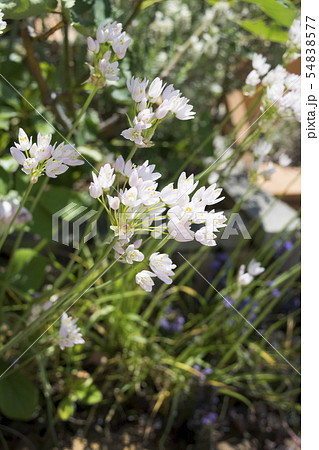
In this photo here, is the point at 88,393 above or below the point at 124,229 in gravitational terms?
below

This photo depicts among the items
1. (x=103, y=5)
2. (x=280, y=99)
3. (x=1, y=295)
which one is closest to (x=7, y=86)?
(x=103, y=5)

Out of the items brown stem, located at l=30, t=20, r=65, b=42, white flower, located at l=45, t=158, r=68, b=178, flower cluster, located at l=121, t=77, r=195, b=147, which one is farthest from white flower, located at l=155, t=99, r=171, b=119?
brown stem, located at l=30, t=20, r=65, b=42

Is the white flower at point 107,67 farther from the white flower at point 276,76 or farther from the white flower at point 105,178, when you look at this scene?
the white flower at point 276,76

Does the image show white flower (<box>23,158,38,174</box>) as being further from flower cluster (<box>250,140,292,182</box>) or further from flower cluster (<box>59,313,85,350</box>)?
flower cluster (<box>250,140,292,182</box>)

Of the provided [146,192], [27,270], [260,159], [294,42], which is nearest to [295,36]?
[294,42]

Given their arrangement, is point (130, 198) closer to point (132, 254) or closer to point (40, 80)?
point (132, 254)

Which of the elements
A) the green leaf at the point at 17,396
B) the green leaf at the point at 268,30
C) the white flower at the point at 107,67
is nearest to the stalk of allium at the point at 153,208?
the white flower at the point at 107,67
